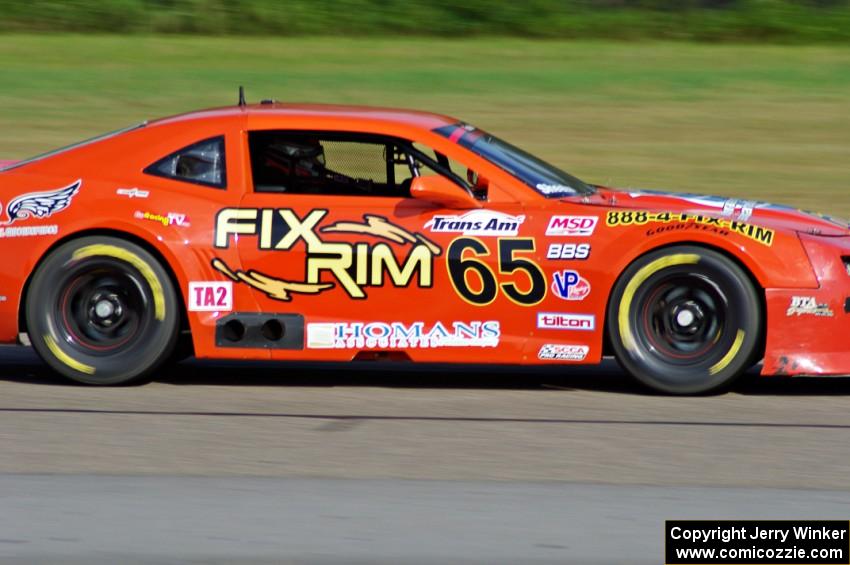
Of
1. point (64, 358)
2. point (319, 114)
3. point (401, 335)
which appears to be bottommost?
point (64, 358)

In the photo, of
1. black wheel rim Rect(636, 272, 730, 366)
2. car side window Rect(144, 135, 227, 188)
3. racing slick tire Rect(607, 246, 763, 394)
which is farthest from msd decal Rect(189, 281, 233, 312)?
black wheel rim Rect(636, 272, 730, 366)

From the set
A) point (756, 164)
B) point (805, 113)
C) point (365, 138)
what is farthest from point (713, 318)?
point (805, 113)

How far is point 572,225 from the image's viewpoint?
7195mm

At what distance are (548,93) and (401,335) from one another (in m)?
10.8

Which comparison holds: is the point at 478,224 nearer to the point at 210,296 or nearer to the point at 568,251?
the point at 568,251

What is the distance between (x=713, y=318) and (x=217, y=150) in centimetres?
271

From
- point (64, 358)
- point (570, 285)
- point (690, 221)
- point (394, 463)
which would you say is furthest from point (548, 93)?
point (394, 463)

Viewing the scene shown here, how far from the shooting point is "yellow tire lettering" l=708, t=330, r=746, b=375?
7125 millimetres

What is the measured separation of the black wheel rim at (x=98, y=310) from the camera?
291 inches

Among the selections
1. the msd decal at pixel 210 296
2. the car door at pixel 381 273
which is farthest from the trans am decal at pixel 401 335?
the msd decal at pixel 210 296

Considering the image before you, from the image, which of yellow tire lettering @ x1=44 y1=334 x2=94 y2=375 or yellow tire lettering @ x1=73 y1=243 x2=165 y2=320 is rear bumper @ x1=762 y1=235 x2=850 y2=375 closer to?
yellow tire lettering @ x1=73 y1=243 x2=165 y2=320

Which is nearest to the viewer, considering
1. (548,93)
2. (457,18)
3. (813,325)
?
(813,325)

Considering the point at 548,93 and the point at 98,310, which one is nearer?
the point at 98,310

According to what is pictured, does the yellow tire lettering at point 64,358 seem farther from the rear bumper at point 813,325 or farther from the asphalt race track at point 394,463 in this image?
the rear bumper at point 813,325
